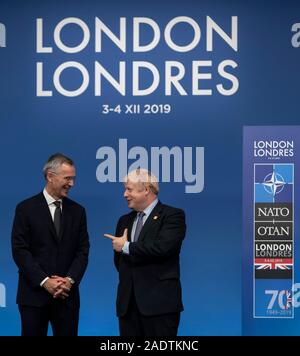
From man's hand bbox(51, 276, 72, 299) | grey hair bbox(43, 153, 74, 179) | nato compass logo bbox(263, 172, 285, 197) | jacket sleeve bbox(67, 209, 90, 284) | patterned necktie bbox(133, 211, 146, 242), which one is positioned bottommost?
man's hand bbox(51, 276, 72, 299)

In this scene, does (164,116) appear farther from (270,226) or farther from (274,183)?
(270,226)

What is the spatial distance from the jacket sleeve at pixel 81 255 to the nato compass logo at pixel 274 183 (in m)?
1.32

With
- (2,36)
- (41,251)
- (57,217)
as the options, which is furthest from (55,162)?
(2,36)

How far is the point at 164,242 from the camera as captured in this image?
19.2ft

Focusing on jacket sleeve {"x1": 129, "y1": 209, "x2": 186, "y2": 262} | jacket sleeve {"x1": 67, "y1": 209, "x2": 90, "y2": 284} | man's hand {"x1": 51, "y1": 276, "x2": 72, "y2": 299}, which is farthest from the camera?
jacket sleeve {"x1": 67, "y1": 209, "x2": 90, "y2": 284}

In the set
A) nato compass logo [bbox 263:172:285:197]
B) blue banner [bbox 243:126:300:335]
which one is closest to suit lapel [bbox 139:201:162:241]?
blue banner [bbox 243:126:300:335]

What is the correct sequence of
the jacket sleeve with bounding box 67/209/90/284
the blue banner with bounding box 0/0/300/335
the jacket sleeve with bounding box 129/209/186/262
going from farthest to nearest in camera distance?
the blue banner with bounding box 0/0/300/335, the jacket sleeve with bounding box 67/209/90/284, the jacket sleeve with bounding box 129/209/186/262

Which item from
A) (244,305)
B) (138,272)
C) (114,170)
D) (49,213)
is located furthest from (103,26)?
(244,305)

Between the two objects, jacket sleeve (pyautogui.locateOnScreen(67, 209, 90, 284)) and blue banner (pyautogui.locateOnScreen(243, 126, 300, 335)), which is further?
blue banner (pyautogui.locateOnScreen(243, 126, 300, 335))

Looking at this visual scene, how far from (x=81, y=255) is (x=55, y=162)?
2.26ft

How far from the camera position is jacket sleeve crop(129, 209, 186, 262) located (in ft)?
19.1

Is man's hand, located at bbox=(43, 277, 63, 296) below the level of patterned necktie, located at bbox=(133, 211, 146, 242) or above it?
below

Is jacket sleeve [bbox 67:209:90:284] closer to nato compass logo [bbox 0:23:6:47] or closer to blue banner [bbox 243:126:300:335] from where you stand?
blue banner [bbox 243:126:300:335]

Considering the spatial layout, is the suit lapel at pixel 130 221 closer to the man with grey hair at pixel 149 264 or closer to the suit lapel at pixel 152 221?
the man with grey hair at pixel 149 264
